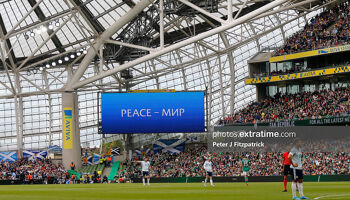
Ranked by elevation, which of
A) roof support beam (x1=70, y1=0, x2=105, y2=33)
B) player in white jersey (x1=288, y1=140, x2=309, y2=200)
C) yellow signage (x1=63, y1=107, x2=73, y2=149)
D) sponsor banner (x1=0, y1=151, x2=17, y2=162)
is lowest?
player in white jersey (x1=288, y1=140, x2=309, y2=200)

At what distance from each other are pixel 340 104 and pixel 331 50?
20.0ft

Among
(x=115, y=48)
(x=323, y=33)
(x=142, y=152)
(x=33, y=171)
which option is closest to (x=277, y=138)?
(x=323, y=33)

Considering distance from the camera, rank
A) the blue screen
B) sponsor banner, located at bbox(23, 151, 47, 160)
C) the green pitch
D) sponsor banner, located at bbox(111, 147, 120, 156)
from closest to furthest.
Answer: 1. the green pitch
2. the blue screen
3. sponsor banner, located at bbox(23, 151, 47, 160)
4. sponsor banner, located at bbox(111, 147, 120, 156)

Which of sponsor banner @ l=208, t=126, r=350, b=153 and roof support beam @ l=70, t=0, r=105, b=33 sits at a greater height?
roof support beam @ l=70, t=0, r=105, b=33

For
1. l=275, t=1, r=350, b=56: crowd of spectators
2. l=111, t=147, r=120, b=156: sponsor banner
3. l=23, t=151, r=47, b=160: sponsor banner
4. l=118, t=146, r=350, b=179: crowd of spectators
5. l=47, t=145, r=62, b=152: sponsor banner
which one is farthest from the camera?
l=47, t=145, r=62, b=152: sponsor banner

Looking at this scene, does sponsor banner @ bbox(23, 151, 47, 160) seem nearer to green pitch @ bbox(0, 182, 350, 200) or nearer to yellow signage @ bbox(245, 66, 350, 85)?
yellow signage @ bbox(245, 66, 350, 85)

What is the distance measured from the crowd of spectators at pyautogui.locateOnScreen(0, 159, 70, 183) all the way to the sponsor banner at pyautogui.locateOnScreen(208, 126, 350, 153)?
16.1 metres

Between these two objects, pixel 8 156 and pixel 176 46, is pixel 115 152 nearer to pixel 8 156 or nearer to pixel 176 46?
pixel 8 156

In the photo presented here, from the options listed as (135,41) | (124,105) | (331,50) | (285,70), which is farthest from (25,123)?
(331,50)

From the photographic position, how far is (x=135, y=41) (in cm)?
5762

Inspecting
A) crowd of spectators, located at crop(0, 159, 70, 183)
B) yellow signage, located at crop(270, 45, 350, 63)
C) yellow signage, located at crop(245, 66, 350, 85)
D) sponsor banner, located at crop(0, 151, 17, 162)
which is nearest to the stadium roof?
sponsor banner, located at crop(0, 151, 17, 162)

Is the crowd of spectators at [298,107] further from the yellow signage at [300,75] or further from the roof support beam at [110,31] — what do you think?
the roof support beam at [110,31]

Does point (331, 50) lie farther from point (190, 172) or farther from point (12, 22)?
point (12, 22)

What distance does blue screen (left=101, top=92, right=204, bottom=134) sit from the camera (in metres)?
61.2
